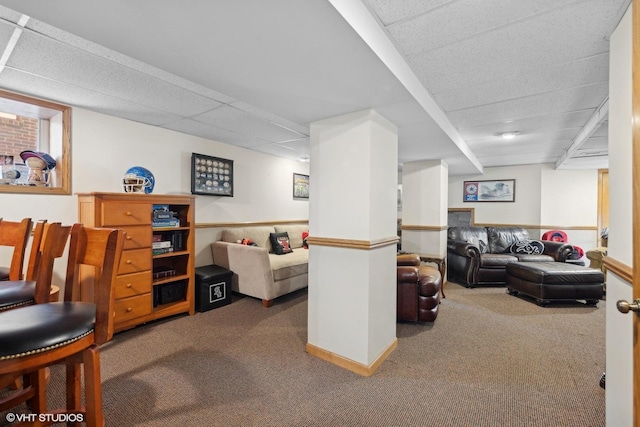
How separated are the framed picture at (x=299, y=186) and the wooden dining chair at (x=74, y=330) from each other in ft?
14.2

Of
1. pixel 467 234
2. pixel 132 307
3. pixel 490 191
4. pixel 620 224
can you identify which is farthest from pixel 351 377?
pixel 490 191

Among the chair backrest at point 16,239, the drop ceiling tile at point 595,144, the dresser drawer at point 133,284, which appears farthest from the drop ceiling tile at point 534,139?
the chair backrest at point 16,239

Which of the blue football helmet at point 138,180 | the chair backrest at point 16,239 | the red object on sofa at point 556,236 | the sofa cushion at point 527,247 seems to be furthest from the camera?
the red object on sofa at point 556,236

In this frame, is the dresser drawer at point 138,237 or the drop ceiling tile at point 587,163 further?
the drop ceiling tile at point 587,163

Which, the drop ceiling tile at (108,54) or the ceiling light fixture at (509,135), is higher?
the drop ceiling tile at (108,54)

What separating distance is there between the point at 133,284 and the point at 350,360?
2191 millimetres

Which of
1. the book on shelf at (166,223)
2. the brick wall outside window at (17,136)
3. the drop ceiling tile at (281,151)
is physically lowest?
the book on shelf at (166,223)

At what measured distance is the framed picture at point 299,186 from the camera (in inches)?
220

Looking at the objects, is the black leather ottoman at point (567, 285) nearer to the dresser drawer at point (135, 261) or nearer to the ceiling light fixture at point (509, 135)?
the ceiling light fixture at point (509, 135)

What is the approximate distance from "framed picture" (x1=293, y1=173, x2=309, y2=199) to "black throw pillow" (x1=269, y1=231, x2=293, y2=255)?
46.6 inches

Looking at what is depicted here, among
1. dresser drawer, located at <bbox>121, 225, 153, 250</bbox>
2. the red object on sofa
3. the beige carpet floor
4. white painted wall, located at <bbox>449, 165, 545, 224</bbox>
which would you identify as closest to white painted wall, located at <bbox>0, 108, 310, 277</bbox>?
dresser drawer, located at <bbox>121, 225, 153, 250</bbox>

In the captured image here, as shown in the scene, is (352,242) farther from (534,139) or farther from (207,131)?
(534,139)

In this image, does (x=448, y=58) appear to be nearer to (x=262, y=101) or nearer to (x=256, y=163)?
(x=262, y=101)

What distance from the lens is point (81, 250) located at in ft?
4.29
